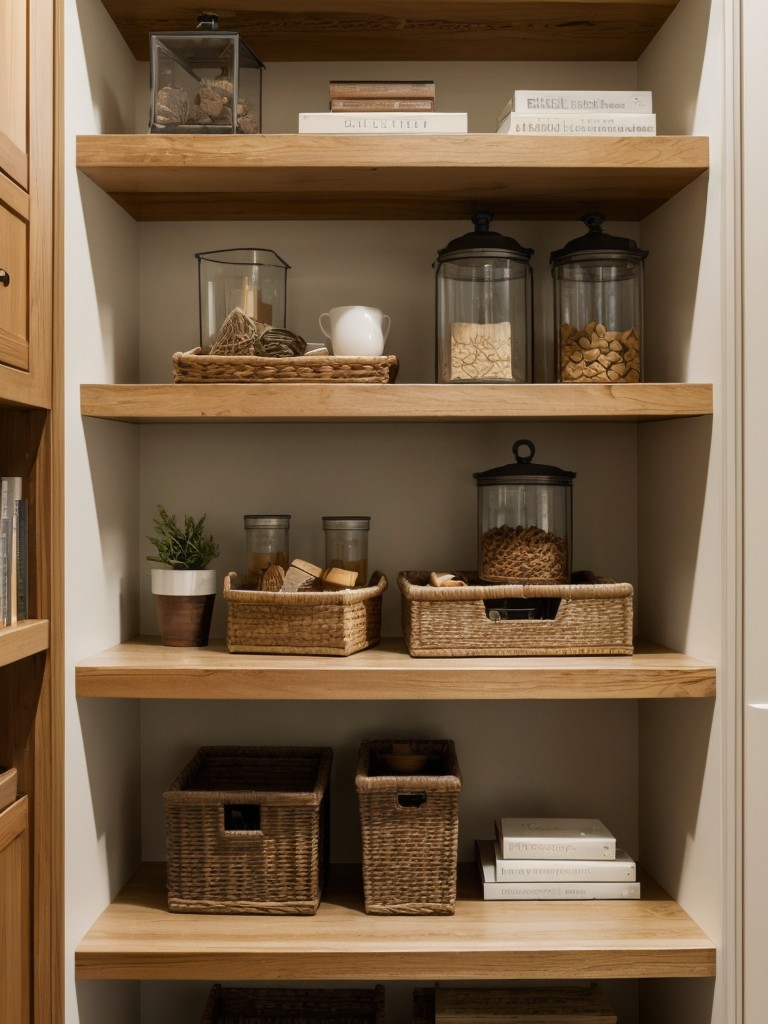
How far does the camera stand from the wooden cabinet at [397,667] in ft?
4.77

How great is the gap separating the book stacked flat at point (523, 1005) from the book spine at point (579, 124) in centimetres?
153

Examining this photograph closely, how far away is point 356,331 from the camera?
162 centimetres

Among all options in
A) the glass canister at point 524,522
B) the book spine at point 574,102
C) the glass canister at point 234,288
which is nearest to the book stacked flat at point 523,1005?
the glass canister at point 524,522

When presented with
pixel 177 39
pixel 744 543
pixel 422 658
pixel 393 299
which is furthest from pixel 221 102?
pixel 744 543

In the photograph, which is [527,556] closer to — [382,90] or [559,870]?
[559,870]

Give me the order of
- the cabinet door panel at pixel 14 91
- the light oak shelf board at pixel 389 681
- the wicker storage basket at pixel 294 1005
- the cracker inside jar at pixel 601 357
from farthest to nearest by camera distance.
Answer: the wicker storage basket at pixel 294 1005
the cracker inside jar at pixel 601 357
the light oak shelf board at pixel 389 681
the cabinet door panel at pixel 14 91

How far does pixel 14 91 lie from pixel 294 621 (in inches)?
35.2

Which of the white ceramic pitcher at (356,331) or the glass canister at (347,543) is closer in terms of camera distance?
the white ceramic pitcher at (356,331)

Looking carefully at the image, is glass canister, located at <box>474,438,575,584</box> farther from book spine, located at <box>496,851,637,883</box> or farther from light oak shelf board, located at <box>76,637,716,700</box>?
book spine, located at <box>496,851,637,883</box>

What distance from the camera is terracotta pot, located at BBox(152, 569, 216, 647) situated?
1663 mm

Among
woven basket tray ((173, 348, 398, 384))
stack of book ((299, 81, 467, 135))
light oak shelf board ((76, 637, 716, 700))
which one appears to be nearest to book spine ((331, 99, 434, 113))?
stack of book ((299, 81, 467, 135))

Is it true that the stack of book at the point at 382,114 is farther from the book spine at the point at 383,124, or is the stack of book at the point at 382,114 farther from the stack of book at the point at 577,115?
the stack of book at the point at 577,115

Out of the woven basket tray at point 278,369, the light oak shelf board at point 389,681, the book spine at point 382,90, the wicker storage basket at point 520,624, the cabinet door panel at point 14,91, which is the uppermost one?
the book spine at point 382,90

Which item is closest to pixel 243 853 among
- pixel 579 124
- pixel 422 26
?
pixel 579 124
